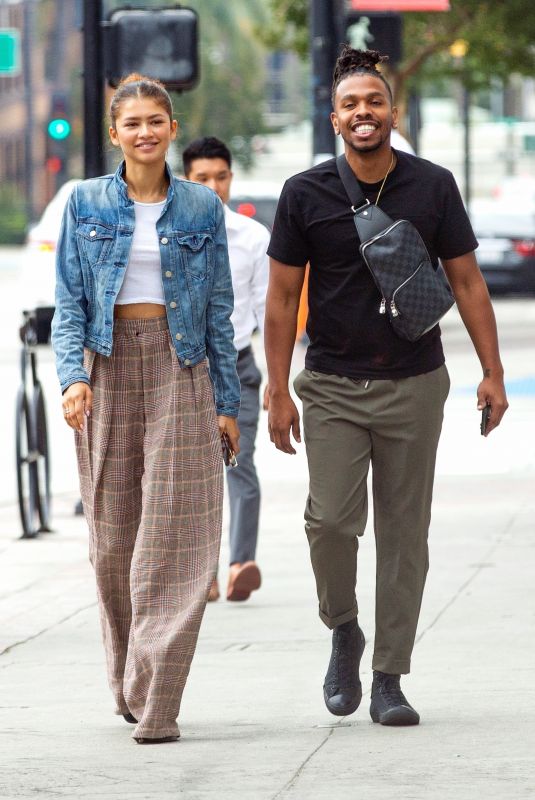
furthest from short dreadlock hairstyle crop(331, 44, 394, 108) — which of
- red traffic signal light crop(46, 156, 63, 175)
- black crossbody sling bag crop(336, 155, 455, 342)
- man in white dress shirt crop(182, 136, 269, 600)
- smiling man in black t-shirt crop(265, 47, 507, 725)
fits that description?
red traffic signal light crop(46, 156, 63, 175)

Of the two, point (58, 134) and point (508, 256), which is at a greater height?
point (58, 134)

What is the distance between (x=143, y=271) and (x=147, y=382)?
1.03 feet

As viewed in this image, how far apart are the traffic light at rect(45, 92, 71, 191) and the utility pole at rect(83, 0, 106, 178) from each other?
2.24m

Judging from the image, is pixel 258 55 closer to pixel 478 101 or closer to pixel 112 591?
pixel 478 101

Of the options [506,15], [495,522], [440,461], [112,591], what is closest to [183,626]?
[112,591]

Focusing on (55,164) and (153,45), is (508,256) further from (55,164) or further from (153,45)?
(153,45)

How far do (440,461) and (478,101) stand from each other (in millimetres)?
84376

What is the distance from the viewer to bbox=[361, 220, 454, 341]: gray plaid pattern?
5387mm

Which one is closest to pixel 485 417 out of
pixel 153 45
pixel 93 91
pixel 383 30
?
pixel 93 91

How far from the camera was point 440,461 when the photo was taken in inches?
472

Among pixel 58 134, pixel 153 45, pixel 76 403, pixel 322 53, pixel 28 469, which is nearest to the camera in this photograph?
pixel 76 403

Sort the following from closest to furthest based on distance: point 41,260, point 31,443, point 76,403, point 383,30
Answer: point 76,403 < point 31,443 < point 383,30 < point 41,260

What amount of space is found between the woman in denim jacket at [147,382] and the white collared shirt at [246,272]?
2.24m

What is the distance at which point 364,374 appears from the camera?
5.55 m
